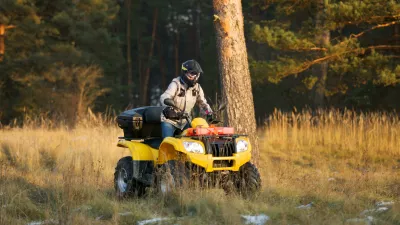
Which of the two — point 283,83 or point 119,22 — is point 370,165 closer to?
point 283,83

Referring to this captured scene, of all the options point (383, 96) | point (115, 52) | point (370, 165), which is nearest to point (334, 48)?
point (370, 165)

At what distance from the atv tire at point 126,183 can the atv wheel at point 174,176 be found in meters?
1.09

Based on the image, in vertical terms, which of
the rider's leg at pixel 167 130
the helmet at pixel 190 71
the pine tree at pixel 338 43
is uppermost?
the pine tree at pixel 338 43

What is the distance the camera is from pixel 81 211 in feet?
25.6

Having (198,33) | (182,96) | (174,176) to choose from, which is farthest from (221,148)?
(198,33)

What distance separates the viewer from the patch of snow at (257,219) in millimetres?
7146

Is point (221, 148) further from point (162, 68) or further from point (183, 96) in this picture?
point (162, 68)

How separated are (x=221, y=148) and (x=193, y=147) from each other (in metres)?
0.36

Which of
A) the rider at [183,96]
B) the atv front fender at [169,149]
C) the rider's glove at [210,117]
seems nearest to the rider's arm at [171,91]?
the rider at [183,96]

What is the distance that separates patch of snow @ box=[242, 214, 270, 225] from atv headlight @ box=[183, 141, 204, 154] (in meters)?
1.19

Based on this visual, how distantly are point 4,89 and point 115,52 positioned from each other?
35.6 ft

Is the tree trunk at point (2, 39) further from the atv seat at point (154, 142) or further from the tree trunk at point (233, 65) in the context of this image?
the atv seat at point (154, 142)

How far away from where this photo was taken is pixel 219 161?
8.38 meters

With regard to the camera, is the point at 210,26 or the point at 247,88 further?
the point at 210,26
